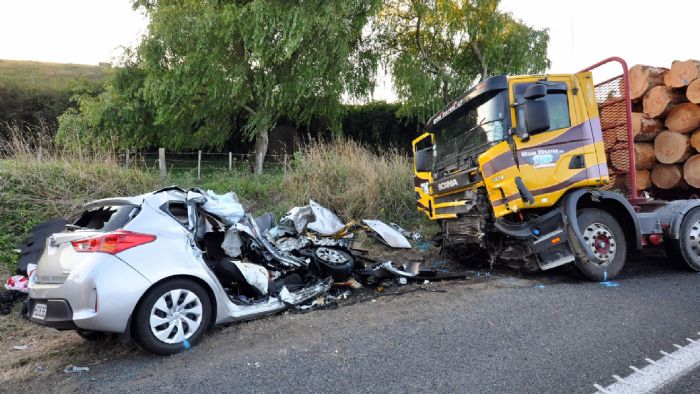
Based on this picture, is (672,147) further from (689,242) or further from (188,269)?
(188,269)

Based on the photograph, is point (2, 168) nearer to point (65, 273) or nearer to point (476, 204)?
point (65, 273)

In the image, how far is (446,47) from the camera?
20391 millimetres

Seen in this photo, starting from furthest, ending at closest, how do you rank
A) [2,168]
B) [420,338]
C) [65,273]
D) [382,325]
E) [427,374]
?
[2,168]
[382,325]
[420,338]
[65,273]
[427,374]

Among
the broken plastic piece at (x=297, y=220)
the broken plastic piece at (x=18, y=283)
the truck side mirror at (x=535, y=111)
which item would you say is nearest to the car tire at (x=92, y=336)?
the broken plastic piece at (x=18, y=283)

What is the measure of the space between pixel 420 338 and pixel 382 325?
50 cm

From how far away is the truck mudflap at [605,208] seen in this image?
17.7ft

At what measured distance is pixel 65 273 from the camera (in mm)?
3553

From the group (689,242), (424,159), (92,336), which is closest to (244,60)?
(424,159)

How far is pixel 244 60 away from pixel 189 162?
4.16 m

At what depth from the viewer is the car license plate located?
3571 mm

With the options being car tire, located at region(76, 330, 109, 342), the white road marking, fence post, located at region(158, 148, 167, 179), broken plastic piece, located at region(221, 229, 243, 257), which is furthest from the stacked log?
fence post, located at region(158, 148, 167, 179)

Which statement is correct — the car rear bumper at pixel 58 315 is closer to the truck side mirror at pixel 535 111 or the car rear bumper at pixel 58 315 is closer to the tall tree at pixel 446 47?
the truck side mirror at pixel 535 111

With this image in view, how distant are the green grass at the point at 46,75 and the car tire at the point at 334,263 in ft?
61.8

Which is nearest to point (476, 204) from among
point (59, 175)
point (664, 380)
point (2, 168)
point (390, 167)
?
point (664, 380)
